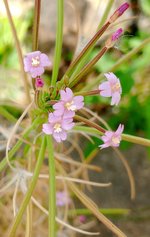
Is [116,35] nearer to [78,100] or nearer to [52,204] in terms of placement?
[78,100]

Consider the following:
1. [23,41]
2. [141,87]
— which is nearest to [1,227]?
[141,87]

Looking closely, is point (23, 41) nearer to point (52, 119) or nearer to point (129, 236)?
point (129, 236)

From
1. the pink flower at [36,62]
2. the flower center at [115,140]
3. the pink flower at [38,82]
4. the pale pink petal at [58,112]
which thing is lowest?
the flower center at [115,140]

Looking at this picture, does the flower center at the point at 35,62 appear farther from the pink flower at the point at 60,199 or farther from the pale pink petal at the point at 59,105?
the pink flower at the point at 60,199

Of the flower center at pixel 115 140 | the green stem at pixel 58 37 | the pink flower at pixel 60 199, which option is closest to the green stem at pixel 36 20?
the green stem at pixel 58 37

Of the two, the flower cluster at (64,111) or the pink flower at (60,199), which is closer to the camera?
the flower cluster at (64,111)

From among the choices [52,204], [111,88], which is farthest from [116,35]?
[52,204]

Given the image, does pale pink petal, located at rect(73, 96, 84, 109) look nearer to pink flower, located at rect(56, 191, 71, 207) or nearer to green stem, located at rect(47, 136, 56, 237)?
green stem, located at rect(47, 136, 56, 237)
